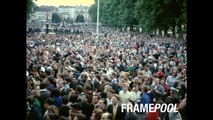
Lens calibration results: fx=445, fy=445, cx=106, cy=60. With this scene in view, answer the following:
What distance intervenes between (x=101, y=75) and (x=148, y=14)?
682 centimetres

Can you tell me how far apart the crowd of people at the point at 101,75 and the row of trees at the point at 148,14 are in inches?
15.1

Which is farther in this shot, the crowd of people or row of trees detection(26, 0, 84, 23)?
row of trees detection(26, 0, 84, 23)

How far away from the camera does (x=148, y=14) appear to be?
48.3ft

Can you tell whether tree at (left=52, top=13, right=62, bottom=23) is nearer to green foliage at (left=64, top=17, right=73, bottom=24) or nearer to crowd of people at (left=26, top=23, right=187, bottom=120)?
green foliage at (left=64, top=17, right=73, bottom=24)

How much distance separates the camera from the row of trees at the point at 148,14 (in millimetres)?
8781

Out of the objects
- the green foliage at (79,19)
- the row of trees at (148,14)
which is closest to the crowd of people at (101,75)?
the green foliage at (79,19)

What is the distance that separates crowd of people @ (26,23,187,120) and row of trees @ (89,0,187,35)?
384 millimetres

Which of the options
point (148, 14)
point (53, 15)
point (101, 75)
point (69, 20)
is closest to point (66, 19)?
point (69, 20)

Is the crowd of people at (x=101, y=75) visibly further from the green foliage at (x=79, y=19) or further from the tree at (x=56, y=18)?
the tree at (x=56, y=18)

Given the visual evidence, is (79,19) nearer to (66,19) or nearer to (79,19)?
(79,19)

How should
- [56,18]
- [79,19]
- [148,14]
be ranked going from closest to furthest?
1. [56,18]
2. [79,19]
3. [148,14]

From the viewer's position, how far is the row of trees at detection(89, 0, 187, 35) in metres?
8.78

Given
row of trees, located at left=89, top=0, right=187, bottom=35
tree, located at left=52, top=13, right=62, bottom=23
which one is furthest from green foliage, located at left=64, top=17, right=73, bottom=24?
row of trees, located at left=89, top=0, right=187, bottom=35
